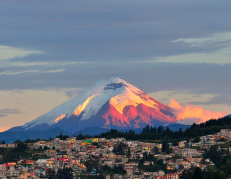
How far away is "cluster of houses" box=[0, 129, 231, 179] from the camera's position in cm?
15225

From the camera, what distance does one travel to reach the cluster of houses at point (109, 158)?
152250mm

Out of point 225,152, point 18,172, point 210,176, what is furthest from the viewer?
point 225,152

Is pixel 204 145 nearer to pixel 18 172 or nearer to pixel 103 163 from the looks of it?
pixel 103 163

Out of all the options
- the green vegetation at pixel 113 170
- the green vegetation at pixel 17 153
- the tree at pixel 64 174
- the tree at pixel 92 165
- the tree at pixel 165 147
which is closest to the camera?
the tree at pixel 64 174

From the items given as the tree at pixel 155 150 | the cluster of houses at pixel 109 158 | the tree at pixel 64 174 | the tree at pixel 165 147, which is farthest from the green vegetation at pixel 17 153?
the tree at pixel 165 147

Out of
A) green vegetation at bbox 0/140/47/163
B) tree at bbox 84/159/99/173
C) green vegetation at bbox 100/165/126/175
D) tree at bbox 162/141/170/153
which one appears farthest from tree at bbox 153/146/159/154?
green vegetation at bbox 0/140/47/163

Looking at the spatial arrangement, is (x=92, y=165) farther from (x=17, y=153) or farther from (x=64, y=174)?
(x=17, y=153)

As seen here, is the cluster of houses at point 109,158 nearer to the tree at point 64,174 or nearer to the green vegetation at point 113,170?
the green vegetation at point 113,170

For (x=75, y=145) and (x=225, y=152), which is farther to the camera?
(x=75, y=145)

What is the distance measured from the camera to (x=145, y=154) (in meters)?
166

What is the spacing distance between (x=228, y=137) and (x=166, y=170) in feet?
127

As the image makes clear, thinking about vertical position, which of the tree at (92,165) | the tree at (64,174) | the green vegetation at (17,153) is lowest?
the tree at (64,174)

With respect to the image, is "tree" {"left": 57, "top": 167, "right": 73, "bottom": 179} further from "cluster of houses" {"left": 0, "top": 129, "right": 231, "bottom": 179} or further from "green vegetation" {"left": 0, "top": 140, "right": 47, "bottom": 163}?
"green vegetation" {"left": 0, "top": 140, "right": 47, "bottom": 163}

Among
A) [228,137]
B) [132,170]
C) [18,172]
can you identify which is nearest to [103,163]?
[132,170]
